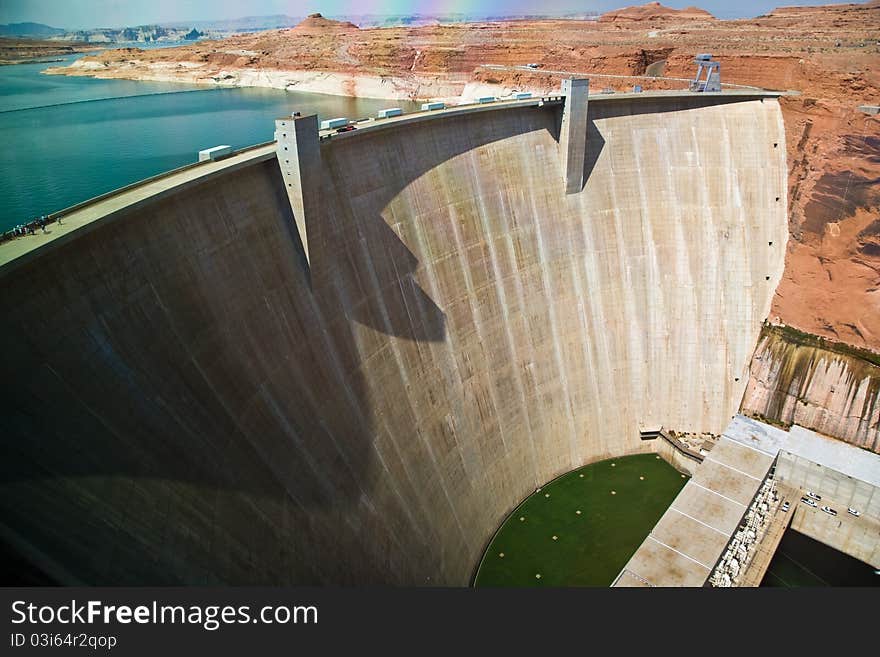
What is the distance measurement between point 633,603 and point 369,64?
61.5 meters

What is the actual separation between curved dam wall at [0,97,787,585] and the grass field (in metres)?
5.63

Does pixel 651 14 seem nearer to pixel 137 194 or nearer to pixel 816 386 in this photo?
pixel 816 386

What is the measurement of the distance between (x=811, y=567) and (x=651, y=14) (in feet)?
213

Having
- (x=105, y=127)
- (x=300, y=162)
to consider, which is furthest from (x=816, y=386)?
(x=105, y=127)

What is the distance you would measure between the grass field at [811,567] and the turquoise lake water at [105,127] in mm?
24564

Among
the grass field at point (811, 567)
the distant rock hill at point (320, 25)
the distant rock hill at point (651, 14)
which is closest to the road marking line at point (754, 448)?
the grass field at point (811, 567)

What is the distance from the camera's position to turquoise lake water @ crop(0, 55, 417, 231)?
24.6m

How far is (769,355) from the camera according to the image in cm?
2239

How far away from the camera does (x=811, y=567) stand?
58.6 ft

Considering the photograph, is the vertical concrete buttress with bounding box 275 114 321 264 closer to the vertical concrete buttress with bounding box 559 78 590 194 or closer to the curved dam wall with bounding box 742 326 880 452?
the vertical concrete buttress with bounding box 559 78 590 194

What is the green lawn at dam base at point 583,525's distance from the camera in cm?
1792

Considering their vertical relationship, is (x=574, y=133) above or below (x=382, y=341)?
above

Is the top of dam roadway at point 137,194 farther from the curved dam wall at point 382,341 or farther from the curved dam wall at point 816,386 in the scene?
the curved dam wall at point 816,386

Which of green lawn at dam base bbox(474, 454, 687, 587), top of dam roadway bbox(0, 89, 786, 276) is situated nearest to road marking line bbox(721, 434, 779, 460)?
green lawn at dam base bbox(474, 454, 687, 587)
